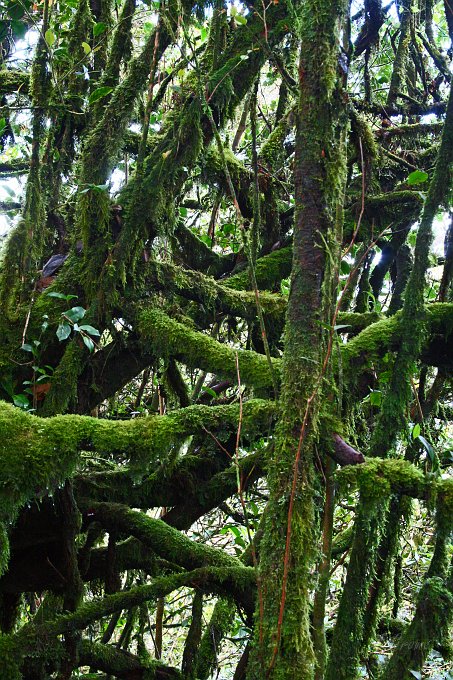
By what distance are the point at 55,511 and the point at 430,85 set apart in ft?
12.5

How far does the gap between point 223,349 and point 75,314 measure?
0.68 meters

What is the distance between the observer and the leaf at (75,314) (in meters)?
2.67

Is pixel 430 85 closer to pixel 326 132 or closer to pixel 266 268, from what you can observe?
pixel 266 268

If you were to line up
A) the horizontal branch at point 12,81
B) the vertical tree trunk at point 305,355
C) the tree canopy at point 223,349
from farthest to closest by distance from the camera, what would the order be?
the horizontal branch at point 12,81 → the tree canopy at point 223,349 → the vertical tree trunk at point 305,355

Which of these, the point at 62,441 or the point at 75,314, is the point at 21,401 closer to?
the point at 75,314

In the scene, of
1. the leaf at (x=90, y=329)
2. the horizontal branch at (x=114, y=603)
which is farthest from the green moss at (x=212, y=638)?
the leaf at (x=90, y=329)

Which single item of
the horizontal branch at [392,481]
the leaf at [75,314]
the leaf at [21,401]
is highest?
the leaf at [75,314]

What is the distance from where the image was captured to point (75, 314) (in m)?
2.69

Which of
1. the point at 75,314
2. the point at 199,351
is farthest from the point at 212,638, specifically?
the point at 75,314

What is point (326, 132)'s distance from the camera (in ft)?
6.69

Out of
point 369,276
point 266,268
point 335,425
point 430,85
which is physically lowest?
point 335,425

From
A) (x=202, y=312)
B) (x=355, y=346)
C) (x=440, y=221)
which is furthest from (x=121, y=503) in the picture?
(x=440, y=221)

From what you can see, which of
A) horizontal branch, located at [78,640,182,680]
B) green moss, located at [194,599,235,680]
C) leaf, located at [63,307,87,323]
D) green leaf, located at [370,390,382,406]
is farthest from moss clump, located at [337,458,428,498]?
horizontal branch, located at [78,640,182,680]

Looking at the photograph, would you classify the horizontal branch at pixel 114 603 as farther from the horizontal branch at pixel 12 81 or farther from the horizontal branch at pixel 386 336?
the horizontal branch at pixel 12 81
